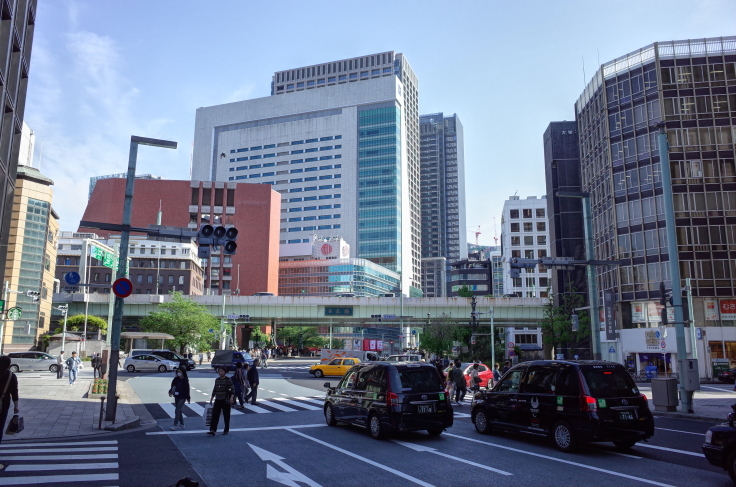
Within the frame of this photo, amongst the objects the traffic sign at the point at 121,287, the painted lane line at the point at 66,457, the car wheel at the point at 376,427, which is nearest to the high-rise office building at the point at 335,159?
the traffic sign at the point at 121,287

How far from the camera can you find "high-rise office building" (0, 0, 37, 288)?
71.3ft

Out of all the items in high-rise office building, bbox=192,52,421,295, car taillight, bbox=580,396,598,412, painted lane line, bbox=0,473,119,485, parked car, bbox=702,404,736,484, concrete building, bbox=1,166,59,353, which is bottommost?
painted lane line, bbox=0,473,119,485

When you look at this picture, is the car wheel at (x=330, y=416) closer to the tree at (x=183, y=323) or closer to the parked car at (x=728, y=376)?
the parked car at (x=728, y=376)

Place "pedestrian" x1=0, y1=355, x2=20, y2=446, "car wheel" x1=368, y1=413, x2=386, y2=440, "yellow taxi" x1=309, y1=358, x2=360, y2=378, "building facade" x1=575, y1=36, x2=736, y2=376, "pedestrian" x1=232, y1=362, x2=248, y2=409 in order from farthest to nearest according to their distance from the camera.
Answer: "building facade" x1=575, y1=36, x2=736, y2=376 → "yellow taxi" x1=309, y1=358, x2=360, y2=378 → "pedestrian" x1=232, y1=362, x2=248, y2=409 → "car wheel" x1=368, y1=413, x2=386, y2=440 → "pedestrian" x1=0, y1=355, x2=20, y2=446

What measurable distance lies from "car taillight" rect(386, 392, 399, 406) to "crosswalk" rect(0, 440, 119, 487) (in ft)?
18.8

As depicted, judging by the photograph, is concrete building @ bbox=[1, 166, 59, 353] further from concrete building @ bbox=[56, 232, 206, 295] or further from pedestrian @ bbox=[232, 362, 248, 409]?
concrete building @ bbox=[56, 232, 206, 295]

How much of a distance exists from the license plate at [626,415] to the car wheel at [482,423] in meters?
3.43

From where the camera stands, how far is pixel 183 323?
60812mm

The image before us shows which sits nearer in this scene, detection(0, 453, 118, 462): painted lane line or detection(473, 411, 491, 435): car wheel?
detection(0, 453, 118, 462): painted lane line

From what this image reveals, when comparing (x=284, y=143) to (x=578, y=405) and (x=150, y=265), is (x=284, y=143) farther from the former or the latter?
(x=578, y=405)

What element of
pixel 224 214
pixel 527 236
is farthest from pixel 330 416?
pixel 224 214

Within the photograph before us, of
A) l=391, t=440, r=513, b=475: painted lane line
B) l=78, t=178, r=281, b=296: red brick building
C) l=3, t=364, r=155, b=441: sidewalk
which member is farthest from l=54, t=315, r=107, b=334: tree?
l=391, t=440, r=513, b=475: painted lane line

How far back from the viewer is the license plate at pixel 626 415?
11.1 meters

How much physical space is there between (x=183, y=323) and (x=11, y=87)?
4101 cm
